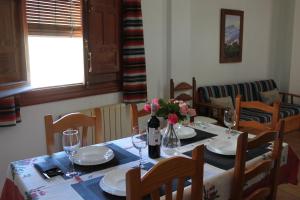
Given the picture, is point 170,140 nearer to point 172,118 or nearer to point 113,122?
point 172,118

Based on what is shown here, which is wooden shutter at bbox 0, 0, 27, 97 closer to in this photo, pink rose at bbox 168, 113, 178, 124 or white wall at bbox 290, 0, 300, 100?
pink rose at bbox 168, 113, 178, 124

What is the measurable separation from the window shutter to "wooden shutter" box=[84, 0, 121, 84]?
103 millimetres

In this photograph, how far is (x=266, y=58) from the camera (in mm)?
5348

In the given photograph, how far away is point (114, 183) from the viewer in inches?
52.1

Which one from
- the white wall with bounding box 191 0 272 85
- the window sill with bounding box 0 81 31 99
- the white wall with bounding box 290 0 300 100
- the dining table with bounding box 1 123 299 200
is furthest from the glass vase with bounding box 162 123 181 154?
the white wall with bounding box 290 0 300 100

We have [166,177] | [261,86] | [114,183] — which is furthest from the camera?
[261,86]

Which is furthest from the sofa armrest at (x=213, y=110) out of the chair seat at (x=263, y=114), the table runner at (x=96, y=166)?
the table runner at (x=96, y=166)

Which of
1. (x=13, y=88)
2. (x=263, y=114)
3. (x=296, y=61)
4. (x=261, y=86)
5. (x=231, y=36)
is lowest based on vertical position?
(x=263, y=114)

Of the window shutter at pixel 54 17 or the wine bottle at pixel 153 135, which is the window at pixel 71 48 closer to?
the window shutter at pixel 54 17

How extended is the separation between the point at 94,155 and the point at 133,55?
177 centimetres

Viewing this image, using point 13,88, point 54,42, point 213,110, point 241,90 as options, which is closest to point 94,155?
point 13,88

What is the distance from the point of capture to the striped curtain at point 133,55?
3.17 metres

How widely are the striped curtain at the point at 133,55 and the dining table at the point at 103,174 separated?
4.50ft

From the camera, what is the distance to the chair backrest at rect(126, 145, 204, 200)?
942 mm
